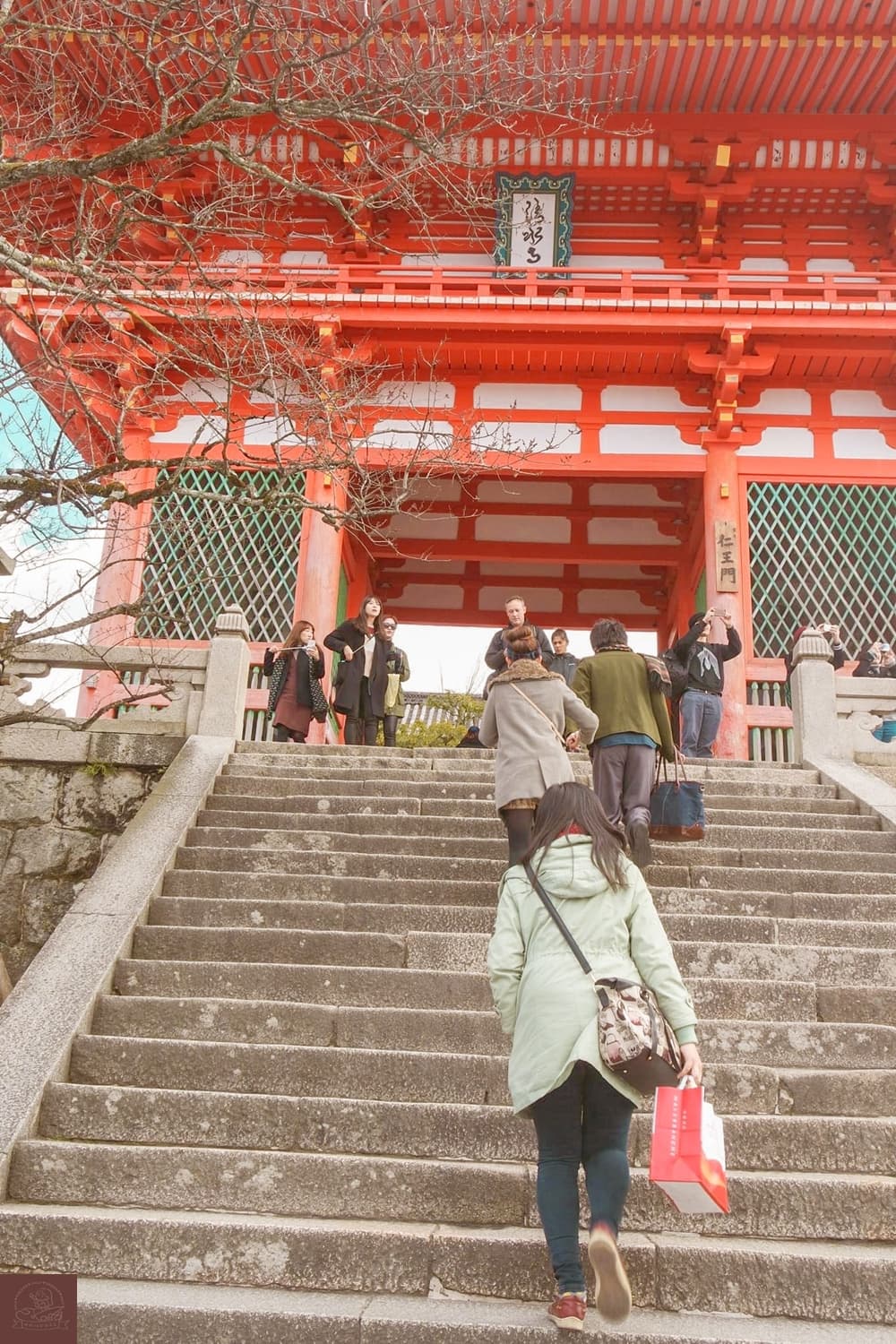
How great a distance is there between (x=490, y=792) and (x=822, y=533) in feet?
18.5

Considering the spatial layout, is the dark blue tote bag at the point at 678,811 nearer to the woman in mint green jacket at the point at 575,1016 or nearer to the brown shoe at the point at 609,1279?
the woman in mint green jacket at the point at 575,1016

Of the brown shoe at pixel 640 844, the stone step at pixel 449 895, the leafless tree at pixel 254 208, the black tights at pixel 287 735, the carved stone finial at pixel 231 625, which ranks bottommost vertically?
the stone step at pixel 449 895

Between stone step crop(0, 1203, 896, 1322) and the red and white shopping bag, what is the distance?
671 millimetres

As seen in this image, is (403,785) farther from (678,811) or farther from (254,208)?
(254,208)

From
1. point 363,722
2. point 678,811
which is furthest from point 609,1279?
point 363,722

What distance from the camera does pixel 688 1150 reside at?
8.98 ft

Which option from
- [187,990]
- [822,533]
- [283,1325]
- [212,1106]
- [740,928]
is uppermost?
[822,533]

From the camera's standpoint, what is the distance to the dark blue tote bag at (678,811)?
5.68 m

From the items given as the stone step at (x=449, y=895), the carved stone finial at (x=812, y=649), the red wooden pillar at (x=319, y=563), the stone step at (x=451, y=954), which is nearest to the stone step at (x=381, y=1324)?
the stone step at (x=451, y=954)

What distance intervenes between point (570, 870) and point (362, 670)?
6.01 meters

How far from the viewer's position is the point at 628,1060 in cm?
282

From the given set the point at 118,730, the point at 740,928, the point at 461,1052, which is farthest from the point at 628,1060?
the point at 118,730

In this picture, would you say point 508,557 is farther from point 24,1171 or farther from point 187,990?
point 24,1171

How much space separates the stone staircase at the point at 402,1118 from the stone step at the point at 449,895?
13 mm
